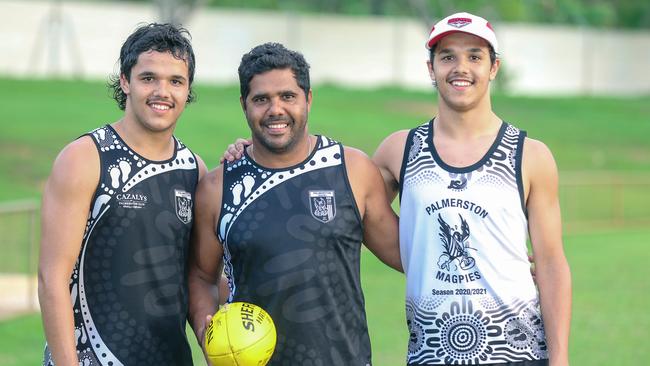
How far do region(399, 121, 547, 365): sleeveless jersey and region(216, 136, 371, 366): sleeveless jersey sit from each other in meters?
0.33

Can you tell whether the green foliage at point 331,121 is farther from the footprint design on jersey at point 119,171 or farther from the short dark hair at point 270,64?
the short dark hair at point 270,64

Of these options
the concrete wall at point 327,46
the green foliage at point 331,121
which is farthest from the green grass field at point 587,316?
the concrete wall at point 327,46

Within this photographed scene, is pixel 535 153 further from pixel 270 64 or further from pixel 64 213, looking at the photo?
pixel 64 213

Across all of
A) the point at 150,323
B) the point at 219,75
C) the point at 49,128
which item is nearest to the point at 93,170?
the point at 150,323

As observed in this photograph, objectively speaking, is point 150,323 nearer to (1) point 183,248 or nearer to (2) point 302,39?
(1) point 183,248

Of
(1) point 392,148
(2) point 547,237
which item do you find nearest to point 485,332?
(2) point 547,237

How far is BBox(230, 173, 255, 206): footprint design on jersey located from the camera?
18.8ft

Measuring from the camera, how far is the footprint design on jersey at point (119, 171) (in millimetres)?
5574

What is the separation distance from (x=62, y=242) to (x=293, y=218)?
3.51 ft

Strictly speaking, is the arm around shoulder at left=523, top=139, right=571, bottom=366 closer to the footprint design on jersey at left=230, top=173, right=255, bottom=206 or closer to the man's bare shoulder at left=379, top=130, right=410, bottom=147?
the man's bare shoulder at left=379, top=130, right=410, bottom=147

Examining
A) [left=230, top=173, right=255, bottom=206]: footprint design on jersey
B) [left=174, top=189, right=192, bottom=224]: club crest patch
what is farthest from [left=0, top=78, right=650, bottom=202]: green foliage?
[left=230, top=173, right=255, bottom=206]: footprint design on jersey

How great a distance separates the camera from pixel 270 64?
5656mm

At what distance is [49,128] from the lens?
91.8 ft

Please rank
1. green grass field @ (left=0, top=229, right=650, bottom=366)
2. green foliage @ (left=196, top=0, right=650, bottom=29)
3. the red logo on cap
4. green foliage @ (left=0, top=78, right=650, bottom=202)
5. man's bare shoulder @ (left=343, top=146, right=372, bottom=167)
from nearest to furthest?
the red logo on cap → man's bare shoulder @ (left=343, top=146, right=372, bottom=167) → green grass field @ (left=0, top=229, right=650, bottom=366) → green foliage @ (left=0, top=78, right=650, bottom=202) → green foliage @ (left=196, top=0, right=650, bottom=29)
